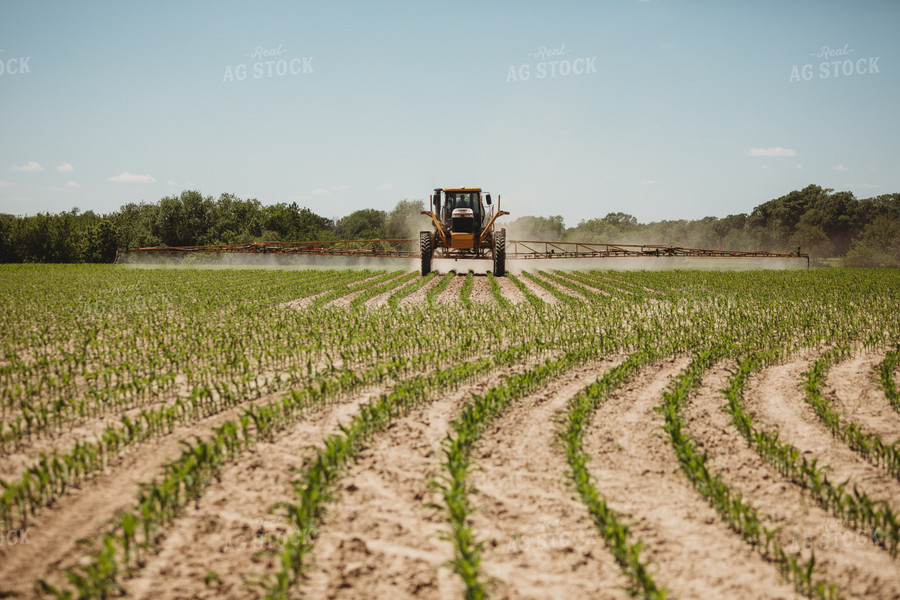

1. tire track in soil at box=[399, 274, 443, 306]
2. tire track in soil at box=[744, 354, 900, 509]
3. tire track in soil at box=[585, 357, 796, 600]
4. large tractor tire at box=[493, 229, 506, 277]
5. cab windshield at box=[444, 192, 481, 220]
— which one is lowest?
tire track in soil at box=[585, 357, 796, 600]

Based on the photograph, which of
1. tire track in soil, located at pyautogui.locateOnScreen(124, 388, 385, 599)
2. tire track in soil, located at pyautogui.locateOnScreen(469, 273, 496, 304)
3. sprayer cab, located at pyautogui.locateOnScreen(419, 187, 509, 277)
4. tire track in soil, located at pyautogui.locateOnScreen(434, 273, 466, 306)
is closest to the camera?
tire track in soil, located at pyautogui.locateOnScreen(124, 388, 385, 599)

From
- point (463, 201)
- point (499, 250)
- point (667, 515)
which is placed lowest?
point (667, 515)

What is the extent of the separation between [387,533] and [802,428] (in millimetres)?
4678

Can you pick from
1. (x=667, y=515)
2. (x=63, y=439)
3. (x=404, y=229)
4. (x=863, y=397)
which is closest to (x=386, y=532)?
(x=667, y=515)

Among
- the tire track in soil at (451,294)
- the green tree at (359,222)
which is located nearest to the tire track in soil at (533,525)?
the tire track in soil at (451,294)

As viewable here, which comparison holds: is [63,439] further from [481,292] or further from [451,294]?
[481,292]

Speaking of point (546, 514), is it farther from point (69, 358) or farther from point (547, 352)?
point (69, 358)

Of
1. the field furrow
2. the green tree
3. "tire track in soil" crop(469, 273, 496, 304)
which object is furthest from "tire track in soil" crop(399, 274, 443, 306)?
the green tree

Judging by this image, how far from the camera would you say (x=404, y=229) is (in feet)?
307

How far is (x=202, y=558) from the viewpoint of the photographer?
3.63m

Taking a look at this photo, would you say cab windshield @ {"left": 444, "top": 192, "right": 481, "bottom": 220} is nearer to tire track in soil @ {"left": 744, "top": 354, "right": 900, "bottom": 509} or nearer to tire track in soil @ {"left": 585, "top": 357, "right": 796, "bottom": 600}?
tire track in soil @ {"left": 744, "top": 354, "right": 900, "bottom": 509}

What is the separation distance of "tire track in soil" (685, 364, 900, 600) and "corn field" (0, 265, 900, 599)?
0.07ft

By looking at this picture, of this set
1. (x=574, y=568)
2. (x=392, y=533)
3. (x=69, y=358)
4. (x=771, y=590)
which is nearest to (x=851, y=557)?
(x=771, y=590)

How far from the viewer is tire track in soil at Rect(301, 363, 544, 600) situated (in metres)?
3.42
